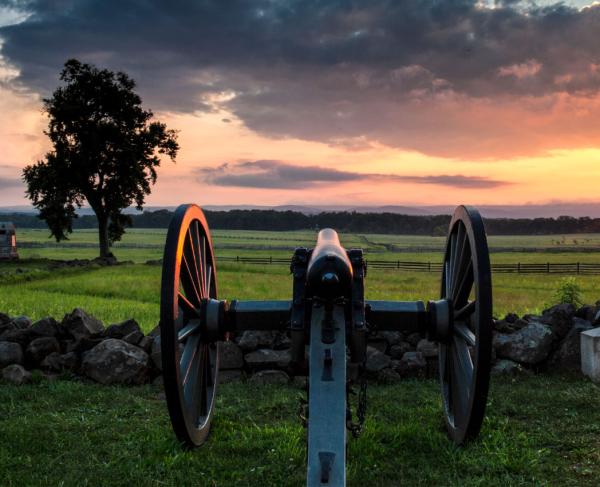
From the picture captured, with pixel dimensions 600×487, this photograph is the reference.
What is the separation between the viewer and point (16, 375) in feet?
24.7

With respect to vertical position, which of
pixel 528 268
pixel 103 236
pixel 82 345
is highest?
pixel 103 236

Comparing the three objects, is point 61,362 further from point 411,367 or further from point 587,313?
point 587,313

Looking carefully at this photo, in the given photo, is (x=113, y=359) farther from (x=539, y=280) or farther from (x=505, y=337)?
(x=539, y=280)

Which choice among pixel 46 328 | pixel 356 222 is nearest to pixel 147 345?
pixel 46 328

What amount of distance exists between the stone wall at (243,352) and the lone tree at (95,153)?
30.2 m

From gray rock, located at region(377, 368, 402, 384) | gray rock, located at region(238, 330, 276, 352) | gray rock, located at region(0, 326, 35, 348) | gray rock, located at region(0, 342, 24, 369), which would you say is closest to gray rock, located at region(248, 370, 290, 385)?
gray rock, located at region(238, 330, 276, 352)

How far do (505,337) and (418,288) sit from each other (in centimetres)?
1740

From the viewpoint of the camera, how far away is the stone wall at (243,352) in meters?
7.68

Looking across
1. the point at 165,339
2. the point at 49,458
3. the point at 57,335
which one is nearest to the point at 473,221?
the point at 165,339

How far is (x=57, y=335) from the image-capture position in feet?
28.0

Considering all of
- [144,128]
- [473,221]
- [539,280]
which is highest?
[144,128]

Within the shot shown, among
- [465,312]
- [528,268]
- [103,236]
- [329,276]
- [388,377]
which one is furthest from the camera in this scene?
[528,268]

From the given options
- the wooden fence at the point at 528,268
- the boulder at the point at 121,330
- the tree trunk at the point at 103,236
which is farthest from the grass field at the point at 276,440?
the wooden fence at the point at 528,268

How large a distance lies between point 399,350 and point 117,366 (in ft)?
11.7
